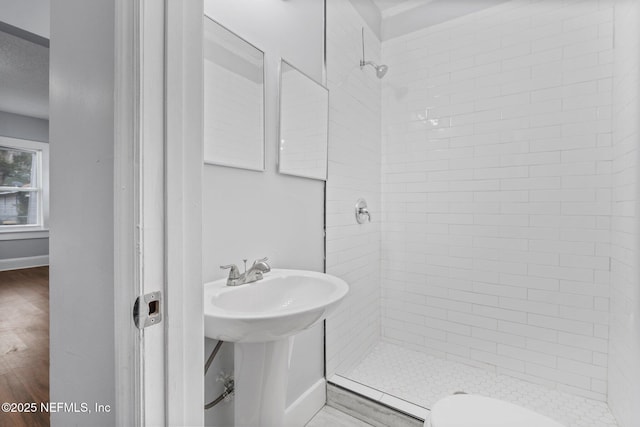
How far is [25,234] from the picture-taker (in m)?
0.70

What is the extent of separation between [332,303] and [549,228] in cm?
158

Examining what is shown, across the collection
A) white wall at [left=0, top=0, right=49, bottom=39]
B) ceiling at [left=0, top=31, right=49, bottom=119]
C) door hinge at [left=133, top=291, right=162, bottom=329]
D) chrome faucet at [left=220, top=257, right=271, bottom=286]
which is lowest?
chrome faucet at [left=220, top=257, right=271, bottom=286]

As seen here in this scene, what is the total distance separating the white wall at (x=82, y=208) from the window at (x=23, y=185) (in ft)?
0.08

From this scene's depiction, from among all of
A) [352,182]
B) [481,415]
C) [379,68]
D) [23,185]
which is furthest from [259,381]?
[379,68]

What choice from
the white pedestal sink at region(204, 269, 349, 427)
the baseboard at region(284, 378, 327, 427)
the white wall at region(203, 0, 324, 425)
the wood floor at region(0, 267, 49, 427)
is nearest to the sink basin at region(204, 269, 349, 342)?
the white pedestal sink at region(204, 269, 349, 427)

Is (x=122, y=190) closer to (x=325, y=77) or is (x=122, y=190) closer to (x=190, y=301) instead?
(x=190, y=301)

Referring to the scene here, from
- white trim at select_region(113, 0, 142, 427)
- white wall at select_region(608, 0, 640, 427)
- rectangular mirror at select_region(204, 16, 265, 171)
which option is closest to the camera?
white trim at select_region(113, 0, 142, 427)

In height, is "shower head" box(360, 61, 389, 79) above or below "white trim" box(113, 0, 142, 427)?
above

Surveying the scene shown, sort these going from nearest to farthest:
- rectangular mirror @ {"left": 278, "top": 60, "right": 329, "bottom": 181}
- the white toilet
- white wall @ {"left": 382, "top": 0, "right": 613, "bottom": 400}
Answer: the white toilet → rectangular mirror @ {"left": 278, "top": 60, "right": 329, "bottom": 181} → white wall @ {"left": 382, "top": 0, "right": 613, "bottom": 400}

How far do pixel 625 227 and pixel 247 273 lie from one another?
1.72 m

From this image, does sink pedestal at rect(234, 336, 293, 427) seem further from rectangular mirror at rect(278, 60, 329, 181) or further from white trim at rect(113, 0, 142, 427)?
rectangular mirror at rect(278, 60, 329, 181)

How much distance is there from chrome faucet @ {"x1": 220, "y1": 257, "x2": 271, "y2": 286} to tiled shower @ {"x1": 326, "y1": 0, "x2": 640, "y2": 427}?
611mm

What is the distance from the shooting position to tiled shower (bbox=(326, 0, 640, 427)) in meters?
1.72

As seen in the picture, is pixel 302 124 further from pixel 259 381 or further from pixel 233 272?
pixel 259 381
